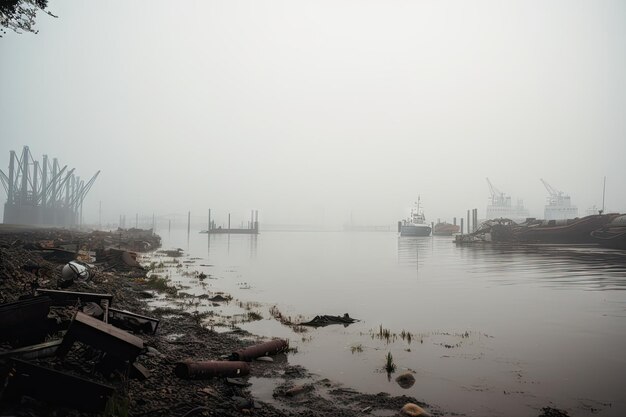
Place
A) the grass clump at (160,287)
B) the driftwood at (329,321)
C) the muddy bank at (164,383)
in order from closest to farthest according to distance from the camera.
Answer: the muddy bank at (164,383), the driftwood at (329,321), the grass clump at (160,287)

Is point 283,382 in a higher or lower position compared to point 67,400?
lower

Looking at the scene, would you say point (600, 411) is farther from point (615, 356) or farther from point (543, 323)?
point (543, 323)

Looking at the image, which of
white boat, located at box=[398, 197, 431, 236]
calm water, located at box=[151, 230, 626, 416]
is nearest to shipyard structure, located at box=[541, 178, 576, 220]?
white boat, located at box=[398, 197, 431, 236]

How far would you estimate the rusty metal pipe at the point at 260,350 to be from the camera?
305 inches

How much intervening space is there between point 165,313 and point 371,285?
45.4 feet

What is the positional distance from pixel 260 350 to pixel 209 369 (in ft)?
6.15

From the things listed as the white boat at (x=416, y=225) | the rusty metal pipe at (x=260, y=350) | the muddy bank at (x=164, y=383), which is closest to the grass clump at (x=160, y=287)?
the muddy bank at (x=164, y=383)

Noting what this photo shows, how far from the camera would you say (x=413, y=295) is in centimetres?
1894

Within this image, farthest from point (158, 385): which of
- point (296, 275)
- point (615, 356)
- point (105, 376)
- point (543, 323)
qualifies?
point (296, 275)

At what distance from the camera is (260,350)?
27.1ft

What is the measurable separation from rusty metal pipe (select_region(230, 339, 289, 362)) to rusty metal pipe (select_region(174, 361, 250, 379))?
2.13 feet

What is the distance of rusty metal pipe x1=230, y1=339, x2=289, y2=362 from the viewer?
774cm

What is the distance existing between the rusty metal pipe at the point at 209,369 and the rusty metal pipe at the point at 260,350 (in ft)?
2.13

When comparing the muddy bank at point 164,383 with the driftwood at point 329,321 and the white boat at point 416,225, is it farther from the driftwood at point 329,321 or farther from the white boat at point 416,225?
the white boat at point 416,225
